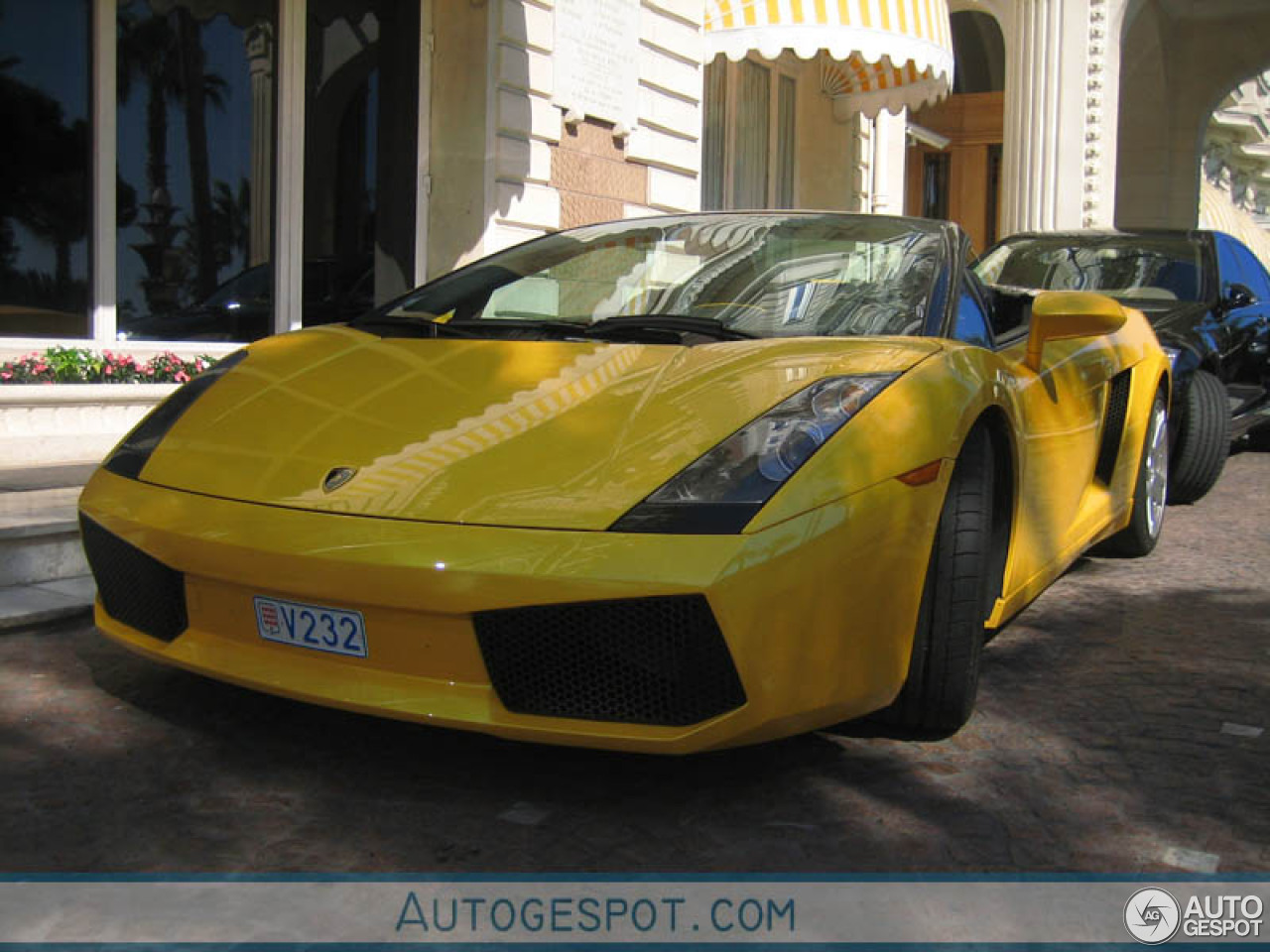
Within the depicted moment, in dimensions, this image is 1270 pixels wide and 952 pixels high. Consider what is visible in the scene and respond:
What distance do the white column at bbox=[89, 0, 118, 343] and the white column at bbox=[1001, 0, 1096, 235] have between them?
10.8 m

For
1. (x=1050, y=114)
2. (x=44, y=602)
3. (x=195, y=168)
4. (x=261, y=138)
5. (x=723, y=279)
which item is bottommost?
(x=44, y=602)

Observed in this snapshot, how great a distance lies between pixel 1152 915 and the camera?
2.07 m

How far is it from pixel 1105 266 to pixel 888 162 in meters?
9.68

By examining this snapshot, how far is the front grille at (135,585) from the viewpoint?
8.75 ft

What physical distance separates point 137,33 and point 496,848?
6202mm

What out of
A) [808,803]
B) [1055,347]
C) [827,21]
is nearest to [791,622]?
[808,803]

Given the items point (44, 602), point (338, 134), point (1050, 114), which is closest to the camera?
point (44, 602)

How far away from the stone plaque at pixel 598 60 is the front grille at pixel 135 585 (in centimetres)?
716

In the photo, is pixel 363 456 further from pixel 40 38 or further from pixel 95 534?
pixel 40 38

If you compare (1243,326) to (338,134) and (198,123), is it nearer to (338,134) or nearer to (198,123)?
(338,134)

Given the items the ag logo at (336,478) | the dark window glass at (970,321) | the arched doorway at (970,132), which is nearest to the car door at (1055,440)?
the dark window glass at (970,321)

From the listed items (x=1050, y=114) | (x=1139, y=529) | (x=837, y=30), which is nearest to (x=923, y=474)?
(x=1139, y=529)

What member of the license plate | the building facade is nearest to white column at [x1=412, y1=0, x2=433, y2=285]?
the building facade

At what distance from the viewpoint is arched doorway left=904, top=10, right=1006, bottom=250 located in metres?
22.7
